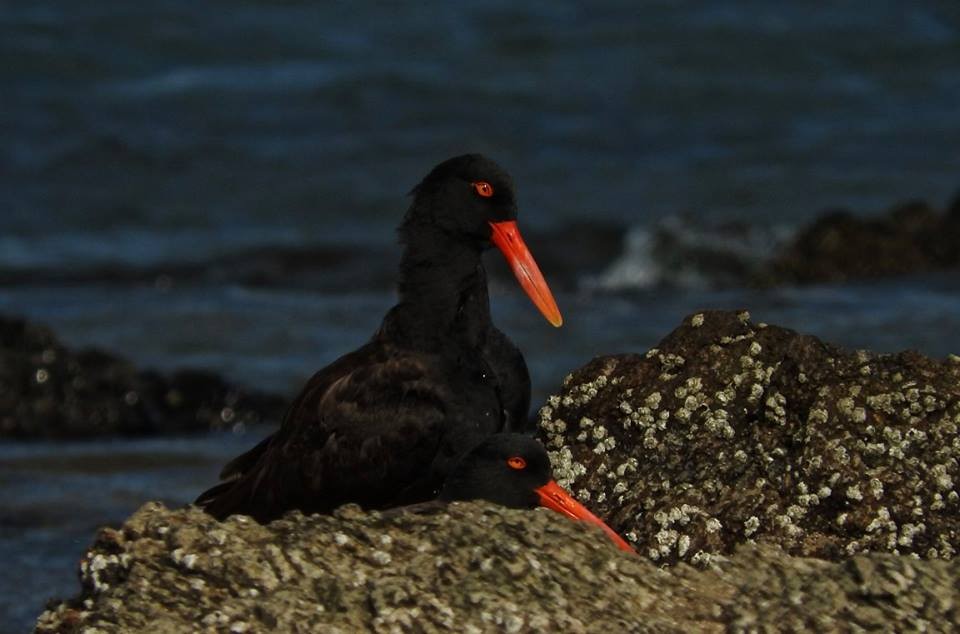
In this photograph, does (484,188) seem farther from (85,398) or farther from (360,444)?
(85,398)

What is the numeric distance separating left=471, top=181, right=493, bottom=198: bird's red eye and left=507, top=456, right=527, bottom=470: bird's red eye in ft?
4.52

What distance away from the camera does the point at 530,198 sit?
16500mm

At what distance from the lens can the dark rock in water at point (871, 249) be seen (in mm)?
13062

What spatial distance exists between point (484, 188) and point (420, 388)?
0.77m

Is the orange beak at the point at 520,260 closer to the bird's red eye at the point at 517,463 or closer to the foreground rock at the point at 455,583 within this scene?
the bird's red eye at the point at 517,463

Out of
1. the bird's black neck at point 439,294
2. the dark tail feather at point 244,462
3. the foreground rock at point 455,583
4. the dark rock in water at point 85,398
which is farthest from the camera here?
the dark rock in water at point 85,398

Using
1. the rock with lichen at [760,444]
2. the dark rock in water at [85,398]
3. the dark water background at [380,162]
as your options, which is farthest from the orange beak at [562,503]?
the dark rock in water at [85,398]

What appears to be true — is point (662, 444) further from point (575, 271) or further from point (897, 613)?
point (575, 271)

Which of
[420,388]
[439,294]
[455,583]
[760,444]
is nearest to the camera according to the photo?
[455,583]

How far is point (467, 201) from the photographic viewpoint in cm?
580

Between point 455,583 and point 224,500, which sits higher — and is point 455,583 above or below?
above

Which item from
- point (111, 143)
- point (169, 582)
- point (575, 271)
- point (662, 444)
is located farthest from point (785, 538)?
point (111, 143)

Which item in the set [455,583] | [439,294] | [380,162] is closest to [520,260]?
[439,294]

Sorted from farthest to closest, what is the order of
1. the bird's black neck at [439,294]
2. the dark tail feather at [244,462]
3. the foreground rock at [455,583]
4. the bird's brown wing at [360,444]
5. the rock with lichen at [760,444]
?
the dark tail feather at [244,462], the bird's black neck at [439,294], the bird's brown wing at [360,444], the rock with lichen at [760,444], the foreground rock at [455,583]
